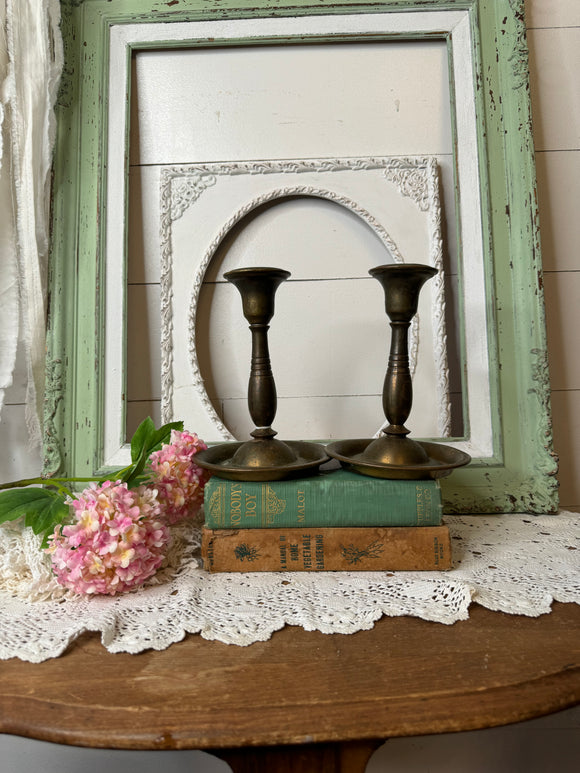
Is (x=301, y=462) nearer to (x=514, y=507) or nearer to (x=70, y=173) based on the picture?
(x=514, y=507)

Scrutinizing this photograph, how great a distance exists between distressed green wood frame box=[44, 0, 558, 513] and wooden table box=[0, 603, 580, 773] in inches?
15.0

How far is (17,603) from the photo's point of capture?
0.62 m

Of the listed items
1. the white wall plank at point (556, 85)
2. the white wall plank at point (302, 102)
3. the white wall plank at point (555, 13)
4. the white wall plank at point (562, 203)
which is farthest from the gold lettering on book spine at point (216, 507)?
the white wall plank at point (555, 13)

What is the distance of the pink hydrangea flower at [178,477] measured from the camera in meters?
0.73

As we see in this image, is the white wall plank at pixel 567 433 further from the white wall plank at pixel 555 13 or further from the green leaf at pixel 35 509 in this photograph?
the green leaf at pixel 35 509

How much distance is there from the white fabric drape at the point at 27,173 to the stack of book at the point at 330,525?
458 mm

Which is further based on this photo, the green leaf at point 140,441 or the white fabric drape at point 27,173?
the white fabric drape at point 27,173

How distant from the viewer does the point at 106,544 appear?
0.59 meters

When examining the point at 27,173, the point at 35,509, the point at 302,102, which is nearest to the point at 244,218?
the point at 302,102

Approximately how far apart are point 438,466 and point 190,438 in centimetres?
36

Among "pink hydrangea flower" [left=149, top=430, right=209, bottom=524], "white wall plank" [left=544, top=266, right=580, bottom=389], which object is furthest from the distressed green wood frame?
"pink hydrangea flower" [left=149, top=430, right=209, bottom=524]

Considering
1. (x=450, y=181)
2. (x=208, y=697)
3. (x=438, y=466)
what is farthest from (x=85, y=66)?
(x=208, y=697)

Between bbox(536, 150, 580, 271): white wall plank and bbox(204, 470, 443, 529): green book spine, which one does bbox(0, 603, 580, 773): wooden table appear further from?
bbox(536, 150, 580, 271): white wall plank

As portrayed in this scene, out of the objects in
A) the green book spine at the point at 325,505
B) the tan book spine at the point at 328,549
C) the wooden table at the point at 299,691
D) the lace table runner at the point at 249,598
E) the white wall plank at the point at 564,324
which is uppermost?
the white wall plank at the point at 564,324
